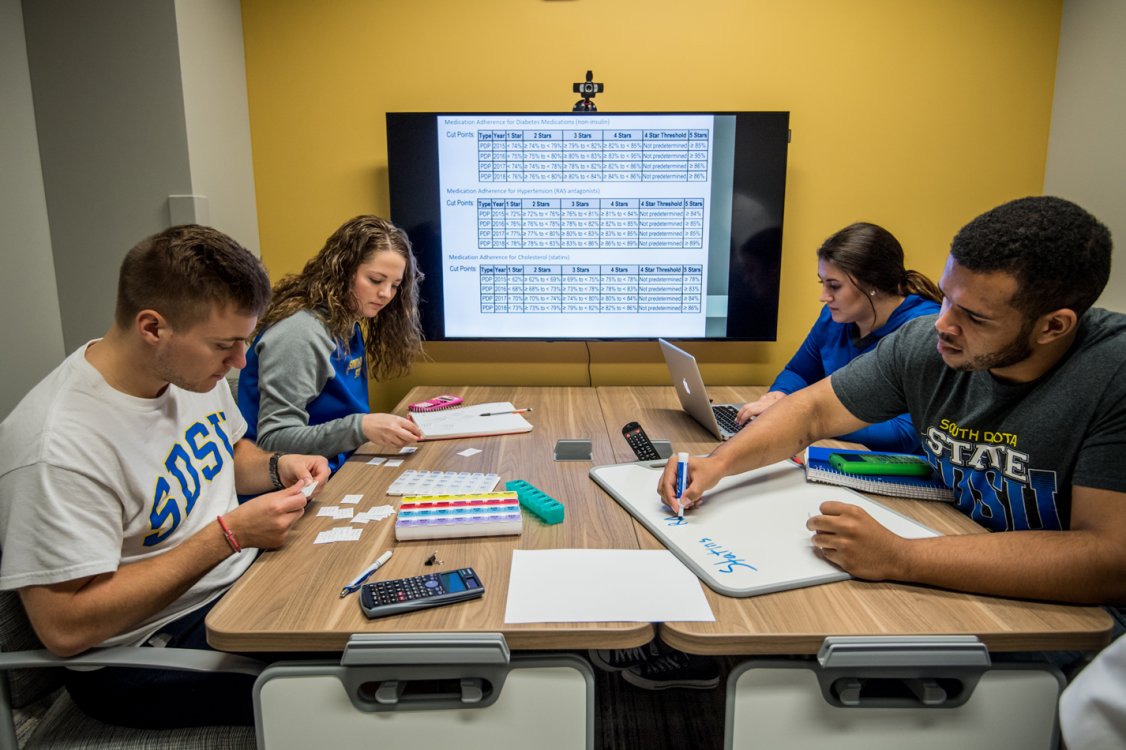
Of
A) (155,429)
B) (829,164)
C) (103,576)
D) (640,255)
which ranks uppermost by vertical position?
(829,164)

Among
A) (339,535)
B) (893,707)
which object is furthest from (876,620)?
(339,535)

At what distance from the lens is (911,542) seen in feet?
3.64

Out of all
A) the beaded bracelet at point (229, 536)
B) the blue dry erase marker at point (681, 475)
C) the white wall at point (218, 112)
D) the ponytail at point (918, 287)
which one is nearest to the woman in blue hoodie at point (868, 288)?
the ponytail at point (918, 287)

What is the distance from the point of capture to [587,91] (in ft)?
8.12

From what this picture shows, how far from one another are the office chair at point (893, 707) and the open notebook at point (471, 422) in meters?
1.13

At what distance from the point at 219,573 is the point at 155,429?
0.33 meters

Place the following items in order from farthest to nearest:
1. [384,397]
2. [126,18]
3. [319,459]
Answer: [384,397], [126,18], [319,459]

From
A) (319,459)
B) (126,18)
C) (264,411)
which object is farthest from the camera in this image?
(126,18)

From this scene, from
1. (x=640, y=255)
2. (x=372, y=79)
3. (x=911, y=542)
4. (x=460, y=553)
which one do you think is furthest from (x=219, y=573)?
(x=372, y=79)

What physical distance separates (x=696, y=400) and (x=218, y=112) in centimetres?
195

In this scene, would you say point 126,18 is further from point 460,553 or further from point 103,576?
point 460,553

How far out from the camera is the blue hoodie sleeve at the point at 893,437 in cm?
183

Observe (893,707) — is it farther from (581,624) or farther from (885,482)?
(885,482)

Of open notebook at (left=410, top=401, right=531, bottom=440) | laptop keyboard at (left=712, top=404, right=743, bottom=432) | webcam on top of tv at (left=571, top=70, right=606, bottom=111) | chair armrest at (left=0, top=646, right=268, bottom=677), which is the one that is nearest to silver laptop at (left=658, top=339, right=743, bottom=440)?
laptop keyboard at (left=712, top=404, right=743, bottom=432)
